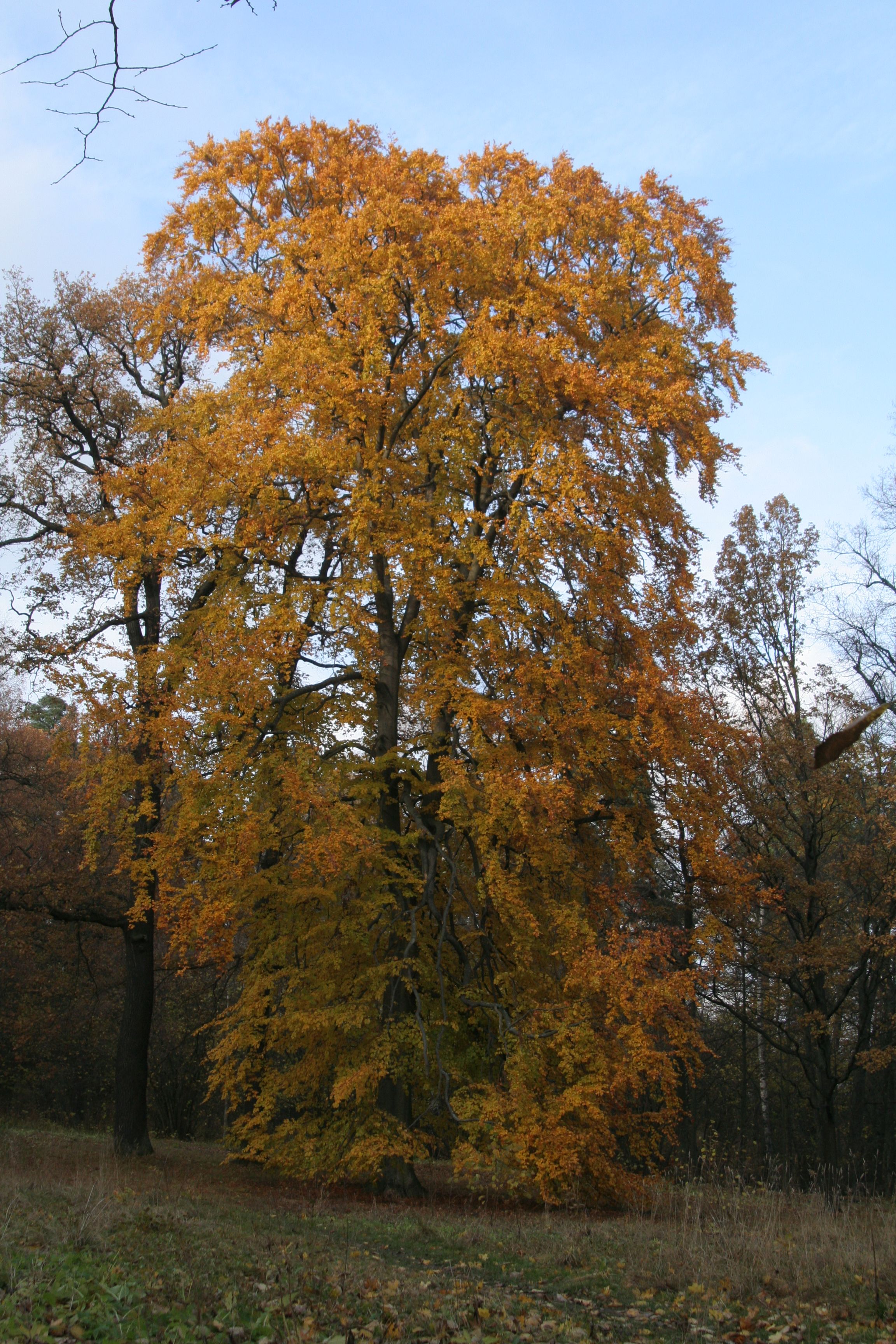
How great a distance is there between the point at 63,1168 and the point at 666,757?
8.29m

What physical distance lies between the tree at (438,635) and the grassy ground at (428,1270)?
127 cm

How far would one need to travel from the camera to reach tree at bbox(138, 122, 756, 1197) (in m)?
10.5

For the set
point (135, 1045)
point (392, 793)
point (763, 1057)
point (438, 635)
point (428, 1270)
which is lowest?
point (763, 1057)

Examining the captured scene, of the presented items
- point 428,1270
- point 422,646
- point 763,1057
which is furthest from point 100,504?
point 763,1057

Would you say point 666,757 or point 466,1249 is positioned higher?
point 666,757

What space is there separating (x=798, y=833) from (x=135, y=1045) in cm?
1136

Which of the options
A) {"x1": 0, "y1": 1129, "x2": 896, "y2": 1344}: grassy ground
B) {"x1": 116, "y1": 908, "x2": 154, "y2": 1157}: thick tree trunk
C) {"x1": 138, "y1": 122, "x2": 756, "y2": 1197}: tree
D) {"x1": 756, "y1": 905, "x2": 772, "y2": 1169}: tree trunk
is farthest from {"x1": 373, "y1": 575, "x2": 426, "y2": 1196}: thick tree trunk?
{"x1": 756, "y1": 905, "x2": 772, "y2": 1169}: tree trunk

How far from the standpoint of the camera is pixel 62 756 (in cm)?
1127

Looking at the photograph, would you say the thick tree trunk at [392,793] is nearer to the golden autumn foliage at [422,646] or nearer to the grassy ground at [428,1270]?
the golden autumn foliage at [422,646]

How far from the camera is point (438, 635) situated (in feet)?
40.5

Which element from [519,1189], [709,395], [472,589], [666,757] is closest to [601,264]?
[709,395]

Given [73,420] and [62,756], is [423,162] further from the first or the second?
[62,756]

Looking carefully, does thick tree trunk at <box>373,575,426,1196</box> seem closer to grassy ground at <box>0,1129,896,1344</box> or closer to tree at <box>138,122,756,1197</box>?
tree at <box>138,122,756,1197</box>

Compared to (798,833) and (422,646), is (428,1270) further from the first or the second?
(798,833)
